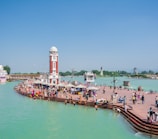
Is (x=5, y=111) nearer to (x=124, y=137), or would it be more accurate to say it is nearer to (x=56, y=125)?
(x=56, y=125)

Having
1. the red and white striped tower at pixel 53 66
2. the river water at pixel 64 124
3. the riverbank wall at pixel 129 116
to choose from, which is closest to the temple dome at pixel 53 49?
the red and white striped tower at pixel 53 66

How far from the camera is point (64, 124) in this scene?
65.1ft

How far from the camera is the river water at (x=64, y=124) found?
16.6 meters

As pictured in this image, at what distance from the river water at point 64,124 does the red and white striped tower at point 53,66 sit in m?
22.2

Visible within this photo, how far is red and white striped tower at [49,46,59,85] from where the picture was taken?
48.5 meters

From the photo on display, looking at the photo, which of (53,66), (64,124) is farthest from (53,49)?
(64,124)

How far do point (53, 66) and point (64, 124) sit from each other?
29.8 metres

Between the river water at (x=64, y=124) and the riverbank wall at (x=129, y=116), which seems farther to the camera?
the river water at (x=64, y=124)

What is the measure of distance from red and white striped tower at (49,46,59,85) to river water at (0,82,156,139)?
22.2 metres

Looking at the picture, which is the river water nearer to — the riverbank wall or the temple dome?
the riverbank wall

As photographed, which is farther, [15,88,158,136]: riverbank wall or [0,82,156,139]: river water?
[0,82,156,139]: river water

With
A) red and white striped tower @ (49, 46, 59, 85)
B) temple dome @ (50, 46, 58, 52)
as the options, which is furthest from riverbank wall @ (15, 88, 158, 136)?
temple dome @ (50, 46, 58, 52)

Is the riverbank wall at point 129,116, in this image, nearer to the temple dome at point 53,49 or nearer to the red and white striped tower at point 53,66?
the red and white striped tower at point 53,66

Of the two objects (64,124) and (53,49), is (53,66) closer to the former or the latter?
(53,49)
